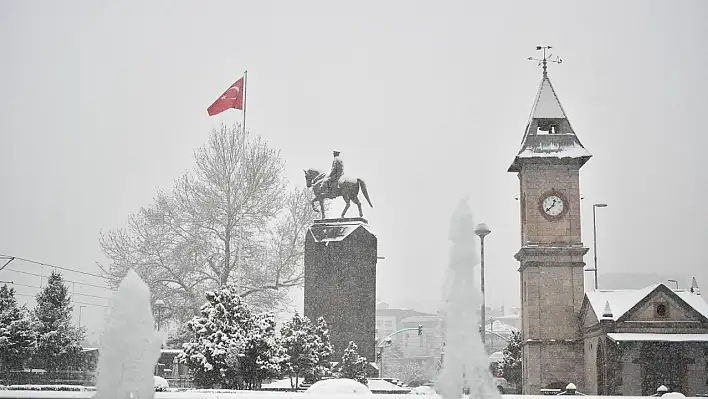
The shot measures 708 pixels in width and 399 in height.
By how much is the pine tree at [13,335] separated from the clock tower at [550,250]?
794 inches

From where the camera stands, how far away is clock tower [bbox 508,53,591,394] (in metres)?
36.8

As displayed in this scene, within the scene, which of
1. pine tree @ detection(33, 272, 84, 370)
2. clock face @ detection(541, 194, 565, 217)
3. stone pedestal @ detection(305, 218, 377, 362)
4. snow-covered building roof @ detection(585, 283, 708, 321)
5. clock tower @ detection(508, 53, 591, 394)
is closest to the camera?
stone pedestal @ detection(305, 218, 377, 362)

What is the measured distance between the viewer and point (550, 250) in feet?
124

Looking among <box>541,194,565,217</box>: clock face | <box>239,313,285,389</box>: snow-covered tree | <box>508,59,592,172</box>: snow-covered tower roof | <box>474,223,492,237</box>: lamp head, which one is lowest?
<box>239,313,285,389</box>: snow-covered tree

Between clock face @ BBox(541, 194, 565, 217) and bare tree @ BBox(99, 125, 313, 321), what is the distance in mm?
11303

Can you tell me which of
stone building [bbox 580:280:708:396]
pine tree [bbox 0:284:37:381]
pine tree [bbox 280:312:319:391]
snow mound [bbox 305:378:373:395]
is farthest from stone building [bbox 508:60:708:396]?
pine tree [bbox 0:284:37:381]

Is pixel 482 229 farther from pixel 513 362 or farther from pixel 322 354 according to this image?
pixel 513 362

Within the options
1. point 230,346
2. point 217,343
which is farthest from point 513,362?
point 217,343

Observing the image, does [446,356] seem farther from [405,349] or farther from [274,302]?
[405,349]

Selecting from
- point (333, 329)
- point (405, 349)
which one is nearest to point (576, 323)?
point (333, 329)

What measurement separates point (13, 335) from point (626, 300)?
2335cm

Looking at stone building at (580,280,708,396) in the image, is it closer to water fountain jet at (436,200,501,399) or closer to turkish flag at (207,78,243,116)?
turkish flag at (207,78,243,116)

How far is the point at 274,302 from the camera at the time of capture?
4197 cm

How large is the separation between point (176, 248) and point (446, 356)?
94.6ft
